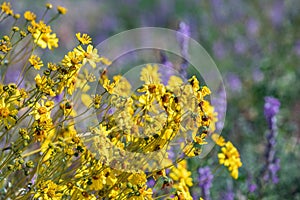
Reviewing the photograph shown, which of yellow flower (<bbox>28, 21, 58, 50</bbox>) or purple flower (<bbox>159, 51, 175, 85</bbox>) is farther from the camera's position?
purple flower (<bbox>159, 51, 175, 85</bbox>)

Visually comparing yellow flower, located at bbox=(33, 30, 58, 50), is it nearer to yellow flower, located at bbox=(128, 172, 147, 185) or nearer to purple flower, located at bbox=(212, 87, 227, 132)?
yellow flower, located at bbox=(128, 172, 147, 185)

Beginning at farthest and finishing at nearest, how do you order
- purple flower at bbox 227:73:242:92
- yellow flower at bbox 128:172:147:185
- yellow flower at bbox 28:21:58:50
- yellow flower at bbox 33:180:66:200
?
purple flower at bbox 227:73:242:92 < yellow flower at bbox 28:21:58:50 < yellow flower at bbox 128:172:147:185 < yellow flower at bbox 33:180:66:200

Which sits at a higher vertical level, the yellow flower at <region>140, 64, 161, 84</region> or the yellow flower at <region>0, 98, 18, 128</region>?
the yellow flower at <region>140, 64, 161, 84</region>

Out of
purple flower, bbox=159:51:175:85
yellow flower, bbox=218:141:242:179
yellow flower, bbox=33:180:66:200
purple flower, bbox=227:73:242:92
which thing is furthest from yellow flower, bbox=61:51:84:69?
purple flower, bbox=227:73:242:92

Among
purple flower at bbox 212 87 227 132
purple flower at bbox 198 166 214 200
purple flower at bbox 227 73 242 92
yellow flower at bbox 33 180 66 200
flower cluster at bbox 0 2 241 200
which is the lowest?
yellow flower at bbox 33 180 66 200

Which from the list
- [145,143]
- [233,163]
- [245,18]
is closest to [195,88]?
[145,143]

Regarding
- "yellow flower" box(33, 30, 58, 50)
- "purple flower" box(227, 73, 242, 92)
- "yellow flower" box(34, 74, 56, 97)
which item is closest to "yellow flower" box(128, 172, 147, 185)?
"yellow flower" box(34, 74, 56, 97)

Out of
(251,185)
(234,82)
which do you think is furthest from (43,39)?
(234,82)

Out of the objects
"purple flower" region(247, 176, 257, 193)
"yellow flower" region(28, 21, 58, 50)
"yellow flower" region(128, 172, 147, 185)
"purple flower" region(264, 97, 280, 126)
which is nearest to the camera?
"yellow flower" region(128, 172, 147, 185)

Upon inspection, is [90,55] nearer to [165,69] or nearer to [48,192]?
[48,192]

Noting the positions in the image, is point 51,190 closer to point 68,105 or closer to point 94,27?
point 68,105

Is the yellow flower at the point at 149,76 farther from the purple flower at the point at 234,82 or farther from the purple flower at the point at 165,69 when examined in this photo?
the purple flower at the point at 234,82
